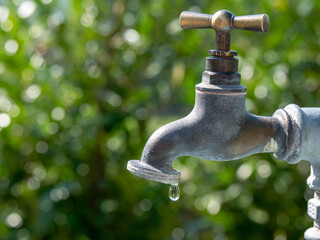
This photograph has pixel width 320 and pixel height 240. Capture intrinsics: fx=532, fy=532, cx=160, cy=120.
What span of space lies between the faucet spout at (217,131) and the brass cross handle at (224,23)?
88 mm

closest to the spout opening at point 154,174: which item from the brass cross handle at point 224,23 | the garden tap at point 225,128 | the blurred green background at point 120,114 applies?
the garden tap at point 225,128

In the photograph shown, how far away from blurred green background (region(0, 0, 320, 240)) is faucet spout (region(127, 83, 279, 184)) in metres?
0.91

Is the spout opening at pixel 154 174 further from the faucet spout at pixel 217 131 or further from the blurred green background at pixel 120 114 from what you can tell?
the blurred green background at pixel 120 114

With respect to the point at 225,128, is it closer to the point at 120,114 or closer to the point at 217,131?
the point at 217,131

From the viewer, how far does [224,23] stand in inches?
36.0

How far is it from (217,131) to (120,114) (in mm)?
1042

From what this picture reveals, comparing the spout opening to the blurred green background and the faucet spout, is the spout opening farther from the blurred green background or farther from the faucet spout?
the blurred green background

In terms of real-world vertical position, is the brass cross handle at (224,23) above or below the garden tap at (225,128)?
above

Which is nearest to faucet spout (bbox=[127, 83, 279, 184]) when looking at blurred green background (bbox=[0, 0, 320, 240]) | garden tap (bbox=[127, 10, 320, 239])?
garden tap (bbox=[127, 10, 320, 239])

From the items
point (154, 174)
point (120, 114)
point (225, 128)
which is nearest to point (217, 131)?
point (225, 128)

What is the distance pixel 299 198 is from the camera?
6.59ft

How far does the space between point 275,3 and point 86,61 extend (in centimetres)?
76

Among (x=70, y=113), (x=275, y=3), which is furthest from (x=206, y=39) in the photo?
(x=70, y=113)

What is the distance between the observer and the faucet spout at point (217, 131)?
3.06ft
